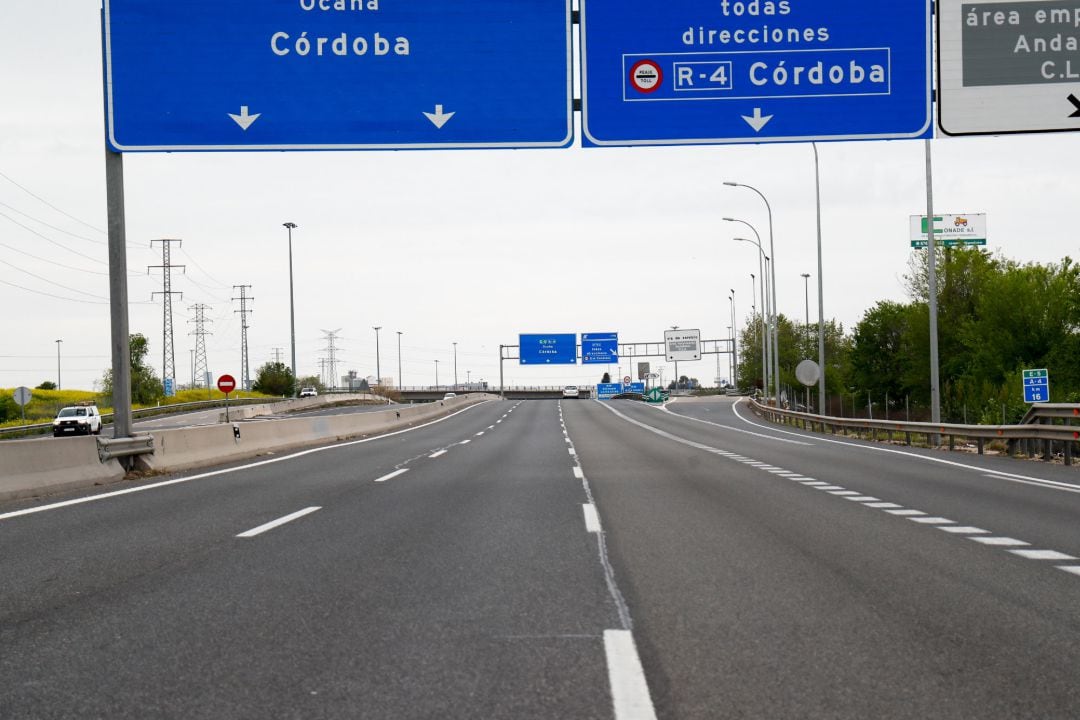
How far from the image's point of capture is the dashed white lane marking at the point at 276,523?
9113 millimetres

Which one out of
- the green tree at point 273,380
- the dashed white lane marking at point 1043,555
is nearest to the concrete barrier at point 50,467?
the dashed white lane marking at point 1043,555

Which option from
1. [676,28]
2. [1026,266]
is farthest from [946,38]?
[1026,266]

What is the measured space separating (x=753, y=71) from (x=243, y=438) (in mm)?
13588

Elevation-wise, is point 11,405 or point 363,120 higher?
point 363,120

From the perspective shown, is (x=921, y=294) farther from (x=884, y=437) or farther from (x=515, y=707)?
(x=515, y=707)

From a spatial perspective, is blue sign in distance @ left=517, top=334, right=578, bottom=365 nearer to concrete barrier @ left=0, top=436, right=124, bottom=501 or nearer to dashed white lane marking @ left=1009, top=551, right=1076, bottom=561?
concrete barrier @ left=0, top=436, right=124, bottom=501

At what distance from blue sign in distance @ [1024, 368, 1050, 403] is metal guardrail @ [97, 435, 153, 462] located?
709 inches

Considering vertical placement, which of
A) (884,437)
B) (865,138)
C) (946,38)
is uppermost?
(946,38)

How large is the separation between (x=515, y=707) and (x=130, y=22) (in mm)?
13434

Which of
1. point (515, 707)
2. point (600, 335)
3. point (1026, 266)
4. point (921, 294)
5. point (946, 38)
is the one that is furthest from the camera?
point (600, 335)

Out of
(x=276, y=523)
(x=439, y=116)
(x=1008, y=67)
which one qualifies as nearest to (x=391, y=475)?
(x=439, y=116)

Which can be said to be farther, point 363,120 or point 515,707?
point 363,120

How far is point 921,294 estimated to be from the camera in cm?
7300

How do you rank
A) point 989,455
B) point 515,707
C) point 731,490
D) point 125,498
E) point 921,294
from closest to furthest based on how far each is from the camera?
point 515,707 → point 125,498 → point 731,490 → point 989,455 → point 921,294
